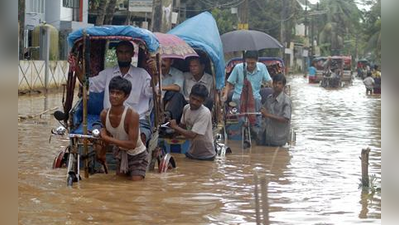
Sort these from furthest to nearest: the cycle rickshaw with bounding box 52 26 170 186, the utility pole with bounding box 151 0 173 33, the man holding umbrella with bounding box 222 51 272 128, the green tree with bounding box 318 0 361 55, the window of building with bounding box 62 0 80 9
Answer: the green tree with bounding box 318 0 361 55, the window of building with bounding box 62 0 80 9, the utility pole with bounding box 151 0 173 33, the man holding umbrella with bounding box 222 51 272 128, the cycle rickshaw with bounding box 52 26 170 186

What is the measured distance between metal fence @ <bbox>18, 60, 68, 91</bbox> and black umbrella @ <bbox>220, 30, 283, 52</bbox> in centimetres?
1115

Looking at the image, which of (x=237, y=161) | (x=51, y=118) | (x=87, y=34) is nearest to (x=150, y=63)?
(x=87, y=34)

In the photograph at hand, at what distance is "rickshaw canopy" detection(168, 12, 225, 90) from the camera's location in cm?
1038

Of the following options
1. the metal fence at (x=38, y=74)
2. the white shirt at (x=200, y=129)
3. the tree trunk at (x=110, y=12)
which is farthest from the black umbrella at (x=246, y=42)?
the tree trunk at (x=110, y=12)

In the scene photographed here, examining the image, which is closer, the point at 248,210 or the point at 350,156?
the point at 248,210

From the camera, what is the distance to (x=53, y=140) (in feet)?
38.2

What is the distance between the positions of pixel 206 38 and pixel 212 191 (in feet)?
13.2

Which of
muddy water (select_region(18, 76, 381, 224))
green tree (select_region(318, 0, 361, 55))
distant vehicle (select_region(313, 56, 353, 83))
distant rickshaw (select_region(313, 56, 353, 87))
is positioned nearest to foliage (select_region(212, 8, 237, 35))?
distant rickshaw (select_region(313, 56, 353, 87))

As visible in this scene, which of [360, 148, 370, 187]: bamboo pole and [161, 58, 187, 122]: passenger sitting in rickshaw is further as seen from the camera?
[161, 58, 187, 122]: passenger sitting in rickshaw

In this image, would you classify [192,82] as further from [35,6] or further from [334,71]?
[334,71]

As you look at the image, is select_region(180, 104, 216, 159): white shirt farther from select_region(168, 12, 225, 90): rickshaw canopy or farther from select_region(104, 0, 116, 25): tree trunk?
select_region(104, 0, 116, 25): tree trunk

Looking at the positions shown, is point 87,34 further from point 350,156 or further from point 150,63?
point 350,156
